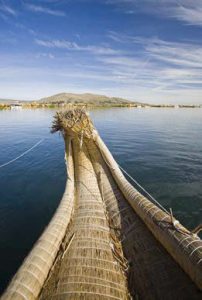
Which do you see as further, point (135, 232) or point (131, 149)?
point (131, 149)

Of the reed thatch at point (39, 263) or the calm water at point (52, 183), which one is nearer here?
the reed thatch at point (39, 263)

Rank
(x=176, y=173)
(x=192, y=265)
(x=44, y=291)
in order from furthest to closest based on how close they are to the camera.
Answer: (x=176, y=173) → (x=44, y=291) → (x=192, y=265)

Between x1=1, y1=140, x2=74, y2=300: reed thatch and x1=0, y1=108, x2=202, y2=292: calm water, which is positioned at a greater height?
x1=1, y1=140, x2=74, y2=300: reed thatch

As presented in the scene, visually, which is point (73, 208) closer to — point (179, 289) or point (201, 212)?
point (179, 289)

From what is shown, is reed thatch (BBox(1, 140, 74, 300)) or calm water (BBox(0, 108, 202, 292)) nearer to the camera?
reed thatch (BBox(1, 140, 74, 300))

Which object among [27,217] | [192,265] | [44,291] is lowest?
[27,217]

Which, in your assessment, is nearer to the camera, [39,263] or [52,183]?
[39,263]

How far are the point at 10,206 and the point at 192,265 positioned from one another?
9.66 m

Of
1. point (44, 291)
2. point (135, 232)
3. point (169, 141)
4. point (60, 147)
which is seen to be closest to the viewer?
point (44, 291)

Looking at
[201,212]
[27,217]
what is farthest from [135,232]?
[27,217]

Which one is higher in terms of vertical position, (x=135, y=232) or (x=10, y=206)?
(x=135, y=232)

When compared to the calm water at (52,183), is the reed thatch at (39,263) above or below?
above

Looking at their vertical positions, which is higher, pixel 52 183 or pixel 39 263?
pixel 39 263

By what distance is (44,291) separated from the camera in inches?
223
